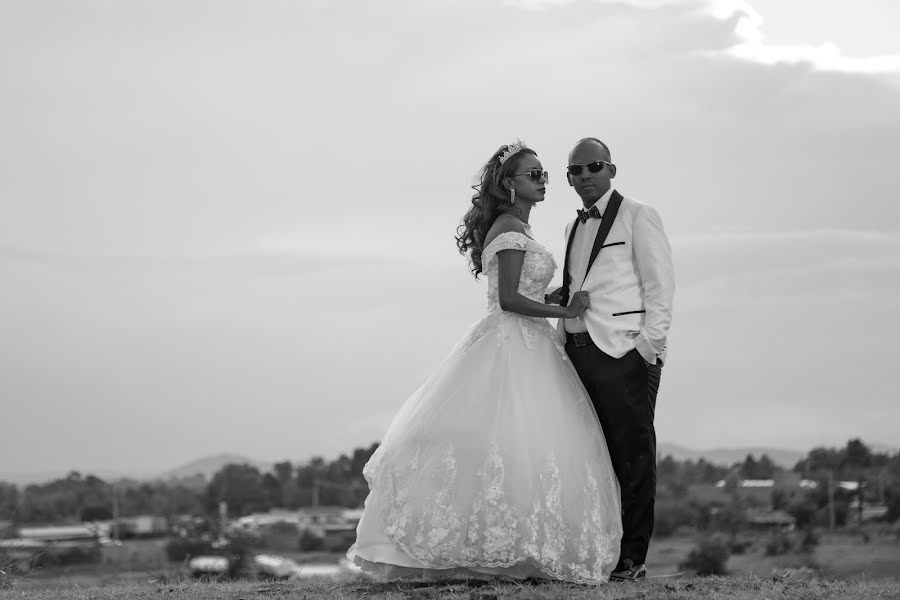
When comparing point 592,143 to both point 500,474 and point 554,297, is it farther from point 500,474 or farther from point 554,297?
point 500,474

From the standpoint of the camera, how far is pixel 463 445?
807 centimetres

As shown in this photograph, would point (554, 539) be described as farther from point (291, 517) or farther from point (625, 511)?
point (291, 517)

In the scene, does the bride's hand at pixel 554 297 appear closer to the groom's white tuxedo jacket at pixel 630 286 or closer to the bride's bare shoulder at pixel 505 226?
the groom's white tuxedo jacket at pixel 630 286

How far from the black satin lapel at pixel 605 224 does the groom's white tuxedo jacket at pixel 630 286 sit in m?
0.02

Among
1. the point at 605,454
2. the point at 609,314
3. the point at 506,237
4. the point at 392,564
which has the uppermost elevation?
the point at 506,237

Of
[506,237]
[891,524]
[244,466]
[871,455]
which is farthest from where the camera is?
[244,466]

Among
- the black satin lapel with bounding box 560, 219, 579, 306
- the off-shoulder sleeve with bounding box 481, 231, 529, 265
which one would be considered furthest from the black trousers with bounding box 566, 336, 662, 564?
the off-shoulder sleeve with bounding box 481, 231, 529, 265

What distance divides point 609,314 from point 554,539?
1.61 m

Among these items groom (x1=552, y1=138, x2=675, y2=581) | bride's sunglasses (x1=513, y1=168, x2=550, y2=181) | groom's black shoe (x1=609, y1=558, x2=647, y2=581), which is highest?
bride's sunglasses (x1=513, y1=168, x2=550, y2=181)

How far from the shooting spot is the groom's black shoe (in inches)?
323

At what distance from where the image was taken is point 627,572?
8219mm

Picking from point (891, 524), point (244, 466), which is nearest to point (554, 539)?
point (891, 524)

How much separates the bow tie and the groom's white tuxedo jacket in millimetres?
47

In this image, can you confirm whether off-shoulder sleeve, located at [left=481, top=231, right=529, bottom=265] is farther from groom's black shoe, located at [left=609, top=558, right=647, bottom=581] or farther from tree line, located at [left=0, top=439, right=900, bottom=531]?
tree line, located at [left=0, top=439, right=900, bottom=531]
